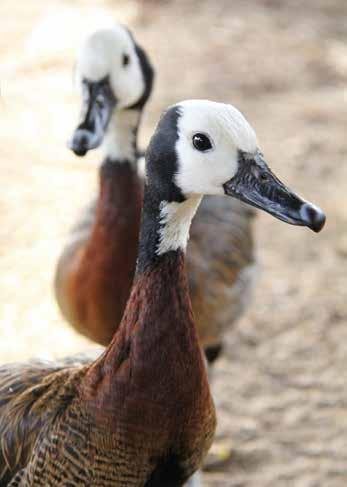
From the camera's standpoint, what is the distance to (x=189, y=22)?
724 centimetres

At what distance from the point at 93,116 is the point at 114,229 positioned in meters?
0.42

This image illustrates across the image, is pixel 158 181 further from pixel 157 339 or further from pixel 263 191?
pixel 157 339

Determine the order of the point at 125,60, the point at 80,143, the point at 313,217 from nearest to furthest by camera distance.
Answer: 1. the point at 313,217
2. the point at 80,143
3. the point at 125,60

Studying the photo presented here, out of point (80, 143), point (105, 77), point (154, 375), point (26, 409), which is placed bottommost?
point (26, 409)

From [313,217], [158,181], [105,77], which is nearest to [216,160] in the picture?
[158,181]

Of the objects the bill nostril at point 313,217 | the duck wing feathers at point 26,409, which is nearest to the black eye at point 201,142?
the bill nostril at point 313,217

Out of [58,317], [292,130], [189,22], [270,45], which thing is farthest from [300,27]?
[58,317]

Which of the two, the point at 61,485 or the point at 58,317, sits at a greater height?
the point at 58,317

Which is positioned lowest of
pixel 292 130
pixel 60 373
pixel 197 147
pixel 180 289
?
pixel 60 373

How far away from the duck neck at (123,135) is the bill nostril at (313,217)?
1.40 m

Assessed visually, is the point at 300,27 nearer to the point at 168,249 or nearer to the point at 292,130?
the point at 292,130

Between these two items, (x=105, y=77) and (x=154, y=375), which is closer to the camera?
(x=154, y=375)

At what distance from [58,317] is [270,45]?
361 cm

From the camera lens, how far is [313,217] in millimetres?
2020
